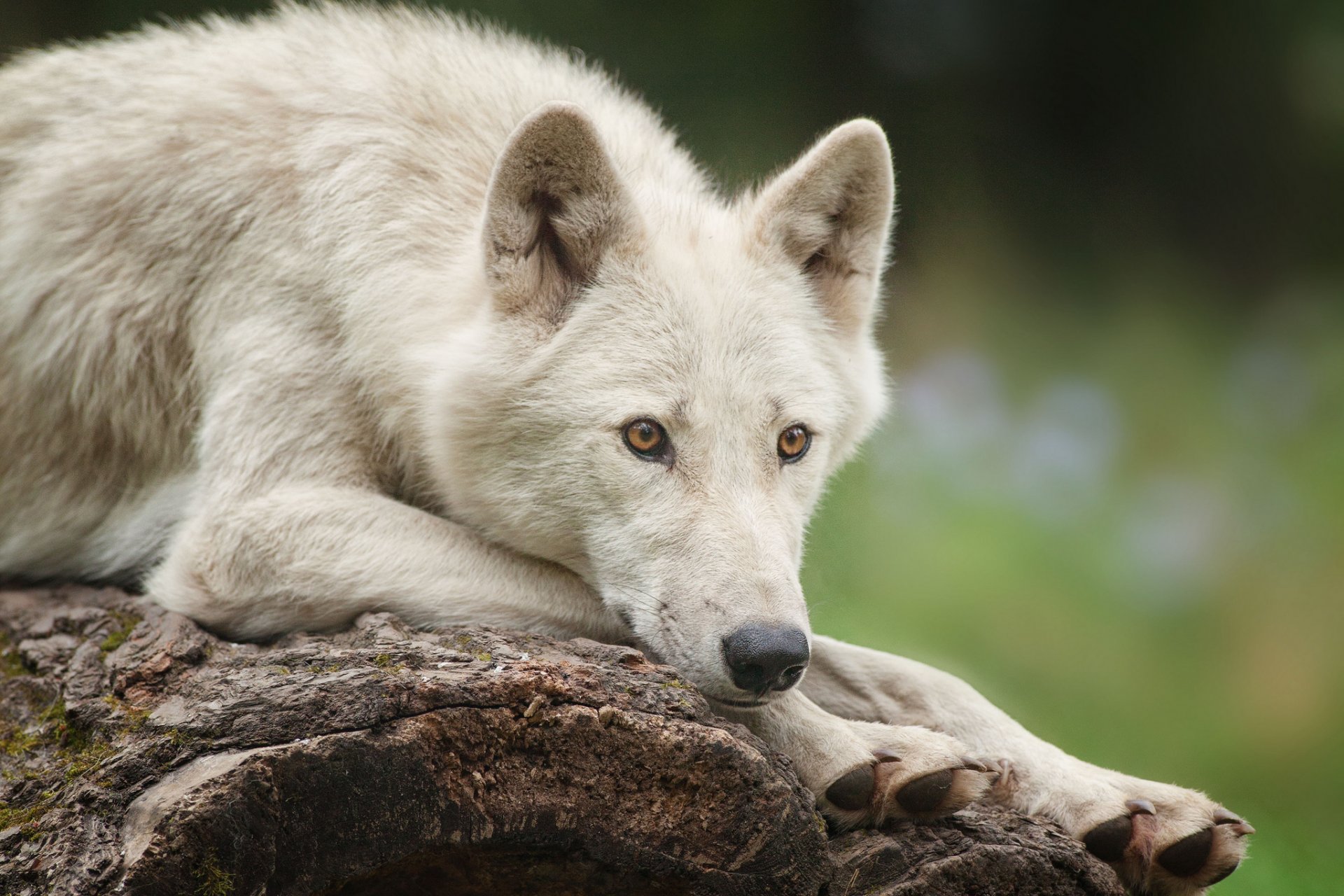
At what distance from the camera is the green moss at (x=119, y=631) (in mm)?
3027

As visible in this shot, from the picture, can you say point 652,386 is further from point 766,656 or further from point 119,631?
point 119,631

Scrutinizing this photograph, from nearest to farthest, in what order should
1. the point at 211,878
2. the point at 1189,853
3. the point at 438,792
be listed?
the point at 211,878 < the point at 438,792 < the point at 1189,853

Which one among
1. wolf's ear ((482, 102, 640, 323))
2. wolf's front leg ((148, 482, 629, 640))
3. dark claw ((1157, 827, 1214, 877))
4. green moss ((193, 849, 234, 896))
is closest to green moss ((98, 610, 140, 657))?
wolf's front leg ((148, 482, 629, 640))

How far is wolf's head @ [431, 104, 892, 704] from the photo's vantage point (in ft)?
9.97

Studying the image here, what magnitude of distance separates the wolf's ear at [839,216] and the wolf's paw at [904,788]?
1.60m

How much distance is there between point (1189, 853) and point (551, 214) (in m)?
2.39

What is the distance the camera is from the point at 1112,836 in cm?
294

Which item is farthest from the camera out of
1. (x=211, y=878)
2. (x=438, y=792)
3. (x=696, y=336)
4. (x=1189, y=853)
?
(x=696, y=336)

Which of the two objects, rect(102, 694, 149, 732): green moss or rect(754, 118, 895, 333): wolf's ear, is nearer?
rect(102, 694, 149, 732): green moss

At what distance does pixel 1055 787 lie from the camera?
3082mm

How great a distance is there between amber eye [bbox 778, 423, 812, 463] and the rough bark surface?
90 cm

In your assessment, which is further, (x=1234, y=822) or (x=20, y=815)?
(x=1234, y=822)

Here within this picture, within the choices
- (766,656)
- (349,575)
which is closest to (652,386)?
(766,656)

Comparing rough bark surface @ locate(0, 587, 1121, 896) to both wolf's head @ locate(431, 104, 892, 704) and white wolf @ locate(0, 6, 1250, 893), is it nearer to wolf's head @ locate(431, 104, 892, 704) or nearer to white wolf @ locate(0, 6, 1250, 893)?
white wolf @ locate(0, 6, 1250, 893)
